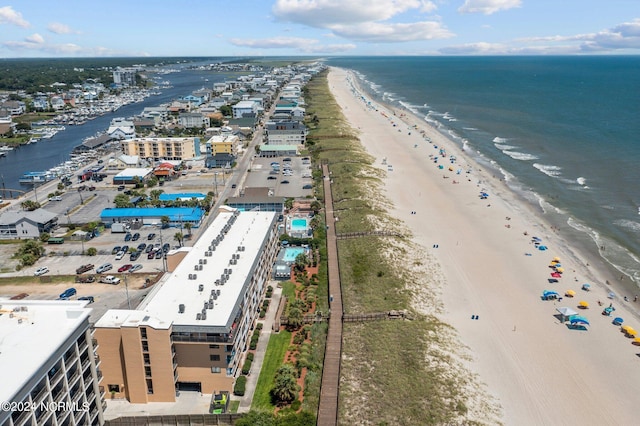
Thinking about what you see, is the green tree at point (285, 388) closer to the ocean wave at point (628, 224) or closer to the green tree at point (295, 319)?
the green tree at point (295, 319)

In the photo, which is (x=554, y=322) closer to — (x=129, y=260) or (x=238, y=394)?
(x=238, y=394)

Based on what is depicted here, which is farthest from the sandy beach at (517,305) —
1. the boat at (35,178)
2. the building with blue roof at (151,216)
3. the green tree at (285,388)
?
the boat at (35,178)

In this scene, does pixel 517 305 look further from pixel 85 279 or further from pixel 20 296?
pixel 20 296

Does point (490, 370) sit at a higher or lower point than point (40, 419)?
lower

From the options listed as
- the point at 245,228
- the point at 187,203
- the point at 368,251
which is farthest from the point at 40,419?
the point at 187,203

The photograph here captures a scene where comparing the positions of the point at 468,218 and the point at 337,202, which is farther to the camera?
the point at 337,202

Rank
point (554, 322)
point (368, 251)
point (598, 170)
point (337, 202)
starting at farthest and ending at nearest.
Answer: point (598, 170) < point (337, 202) < point (368, 251) < point (554, 322)

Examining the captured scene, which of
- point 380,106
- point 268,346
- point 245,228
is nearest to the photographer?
point 268,346

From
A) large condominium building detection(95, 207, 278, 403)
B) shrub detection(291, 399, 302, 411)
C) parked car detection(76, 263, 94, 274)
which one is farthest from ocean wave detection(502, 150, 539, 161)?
parked car detection(76, 263, 94, 274)
